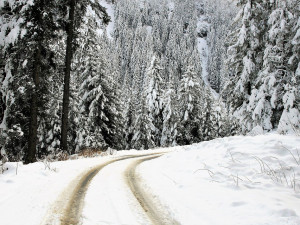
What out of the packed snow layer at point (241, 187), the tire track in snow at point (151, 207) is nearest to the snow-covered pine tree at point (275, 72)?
the packed snow layer at point (241, 187)

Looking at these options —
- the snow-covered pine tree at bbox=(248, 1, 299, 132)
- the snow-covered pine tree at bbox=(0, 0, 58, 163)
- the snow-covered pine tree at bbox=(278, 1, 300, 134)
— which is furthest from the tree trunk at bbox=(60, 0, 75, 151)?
the snow-covered pine tree at bbox=(278, 1, 300, 134)

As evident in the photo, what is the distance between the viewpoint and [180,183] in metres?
6.17

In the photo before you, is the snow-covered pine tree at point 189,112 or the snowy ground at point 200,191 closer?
the snowy ground at point 200,191

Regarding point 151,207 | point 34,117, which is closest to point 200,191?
point 151,207

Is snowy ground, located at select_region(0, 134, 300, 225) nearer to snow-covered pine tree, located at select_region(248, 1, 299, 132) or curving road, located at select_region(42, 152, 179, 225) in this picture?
curving road, located at select_region(42, 152, 179, 225)

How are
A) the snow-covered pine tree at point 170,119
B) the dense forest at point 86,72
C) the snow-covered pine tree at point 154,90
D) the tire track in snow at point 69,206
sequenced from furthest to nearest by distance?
Result: the snow-covered pine tree at point 154,90 → the snow-covered pine tree at point 170,119 → the dense forest at point 86,72 → the tire track in snow at point 69,206

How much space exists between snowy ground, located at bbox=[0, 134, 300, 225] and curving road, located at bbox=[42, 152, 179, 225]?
0.7 inches

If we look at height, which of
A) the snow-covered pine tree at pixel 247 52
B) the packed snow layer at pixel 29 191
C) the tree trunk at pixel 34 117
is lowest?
the packed snow layer at pixel 29 191

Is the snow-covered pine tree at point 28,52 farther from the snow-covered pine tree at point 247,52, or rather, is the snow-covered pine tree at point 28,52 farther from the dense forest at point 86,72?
the snow-covered pine tree at point 247,52

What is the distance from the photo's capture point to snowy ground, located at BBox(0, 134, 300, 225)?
379 centimetres

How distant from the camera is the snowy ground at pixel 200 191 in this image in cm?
379

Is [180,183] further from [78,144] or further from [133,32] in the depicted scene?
[133,32]

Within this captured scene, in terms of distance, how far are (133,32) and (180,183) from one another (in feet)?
614

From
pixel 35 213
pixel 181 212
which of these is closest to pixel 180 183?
pixel 181 212
